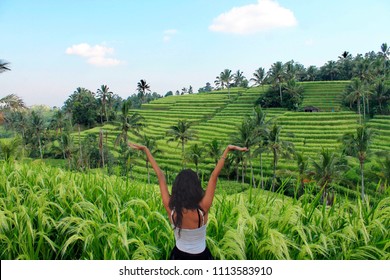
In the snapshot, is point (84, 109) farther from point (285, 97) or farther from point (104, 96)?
point (285, 97)

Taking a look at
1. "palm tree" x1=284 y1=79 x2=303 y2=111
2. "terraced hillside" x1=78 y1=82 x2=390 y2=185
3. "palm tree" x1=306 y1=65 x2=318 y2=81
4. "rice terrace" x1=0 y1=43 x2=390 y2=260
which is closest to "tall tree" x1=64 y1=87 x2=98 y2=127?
"rice terrace" x1=0 y1=43 x2=390 y2=260

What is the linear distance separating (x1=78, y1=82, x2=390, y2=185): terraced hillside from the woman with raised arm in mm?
20549

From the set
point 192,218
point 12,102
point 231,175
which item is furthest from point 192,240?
point 231,175

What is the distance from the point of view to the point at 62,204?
10.5 ft

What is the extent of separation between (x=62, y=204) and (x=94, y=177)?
2.80 feet

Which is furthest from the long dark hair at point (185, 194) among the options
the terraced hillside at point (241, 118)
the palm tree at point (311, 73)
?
the palm tree at point (311, 73)

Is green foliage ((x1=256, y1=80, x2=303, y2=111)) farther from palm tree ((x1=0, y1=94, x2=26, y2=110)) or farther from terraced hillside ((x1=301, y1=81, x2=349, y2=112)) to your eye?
palm tree ((x1=0, y1=94, x2=26, y2=110))

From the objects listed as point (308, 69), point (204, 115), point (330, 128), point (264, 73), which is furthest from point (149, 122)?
point (308, 69)

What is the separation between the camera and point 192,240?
7.00 feet

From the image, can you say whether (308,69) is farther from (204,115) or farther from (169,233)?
(169,233)

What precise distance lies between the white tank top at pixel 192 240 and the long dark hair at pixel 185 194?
2.2 inches

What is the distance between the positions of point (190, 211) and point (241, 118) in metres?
42.0

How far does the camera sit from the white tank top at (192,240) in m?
2.12

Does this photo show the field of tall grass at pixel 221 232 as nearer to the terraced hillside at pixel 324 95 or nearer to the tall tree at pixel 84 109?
the terraced hillside at pixel 324 95
